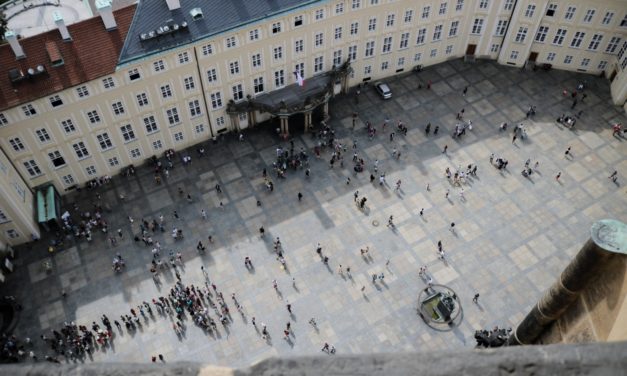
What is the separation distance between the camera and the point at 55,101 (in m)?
52.8

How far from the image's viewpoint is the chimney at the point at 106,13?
51.1 metres

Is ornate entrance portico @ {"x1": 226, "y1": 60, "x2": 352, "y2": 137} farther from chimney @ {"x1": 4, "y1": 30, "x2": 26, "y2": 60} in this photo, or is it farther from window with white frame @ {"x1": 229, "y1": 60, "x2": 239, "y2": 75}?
chimney @ {"x1": 4, "y1": 30, "x2": 26, "y2": 60}

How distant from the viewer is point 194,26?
183 ft

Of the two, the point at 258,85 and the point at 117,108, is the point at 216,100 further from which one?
the point at 117,108

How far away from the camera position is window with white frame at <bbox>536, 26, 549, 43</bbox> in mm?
69762

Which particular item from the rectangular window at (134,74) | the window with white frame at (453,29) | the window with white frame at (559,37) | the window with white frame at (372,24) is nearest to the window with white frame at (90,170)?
the rectangular window at (134,74)

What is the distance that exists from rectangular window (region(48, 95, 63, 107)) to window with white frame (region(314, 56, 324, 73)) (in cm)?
2766

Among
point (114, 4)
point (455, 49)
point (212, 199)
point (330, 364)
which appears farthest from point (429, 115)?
point (330, 364)

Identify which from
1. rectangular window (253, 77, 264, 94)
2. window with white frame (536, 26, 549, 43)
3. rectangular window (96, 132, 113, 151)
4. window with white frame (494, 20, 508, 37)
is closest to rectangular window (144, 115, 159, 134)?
rectangular window (96, 132, 113, 151)

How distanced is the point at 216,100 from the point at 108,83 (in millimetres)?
12247

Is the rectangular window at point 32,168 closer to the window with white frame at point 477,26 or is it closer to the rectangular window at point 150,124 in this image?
the rectangular window at point 150,124

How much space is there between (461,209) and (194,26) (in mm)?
32911

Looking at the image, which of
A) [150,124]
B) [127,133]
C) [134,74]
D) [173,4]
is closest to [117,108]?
[127,133]

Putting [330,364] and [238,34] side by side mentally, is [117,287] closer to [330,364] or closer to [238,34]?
[238,34]
